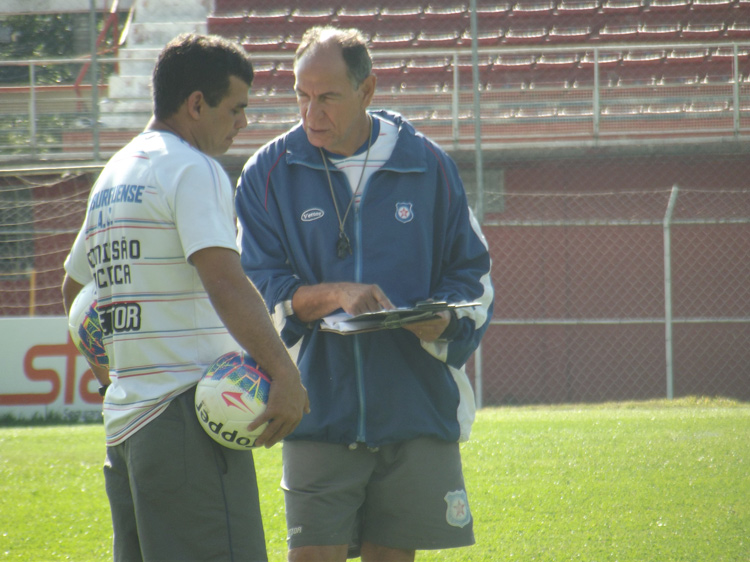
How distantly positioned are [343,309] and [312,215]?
1.07 ft

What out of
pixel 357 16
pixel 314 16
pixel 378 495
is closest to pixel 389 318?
pixel 378 495

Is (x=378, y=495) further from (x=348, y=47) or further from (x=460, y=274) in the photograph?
(x=348, y=47)

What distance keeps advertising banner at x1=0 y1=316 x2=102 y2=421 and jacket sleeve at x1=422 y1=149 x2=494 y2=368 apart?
Result: 23.6 ft

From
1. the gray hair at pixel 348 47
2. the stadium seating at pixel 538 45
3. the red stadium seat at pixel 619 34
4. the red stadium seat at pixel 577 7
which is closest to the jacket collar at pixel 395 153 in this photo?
the gray hair at pixel 348 47

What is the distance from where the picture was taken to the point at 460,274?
8.75ft

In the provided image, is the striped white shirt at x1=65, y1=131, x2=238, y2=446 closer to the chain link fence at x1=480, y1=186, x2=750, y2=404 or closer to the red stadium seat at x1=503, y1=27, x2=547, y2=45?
the chain link fence at x1=480, y1=186, x2=750, y2=404

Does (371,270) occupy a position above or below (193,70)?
below

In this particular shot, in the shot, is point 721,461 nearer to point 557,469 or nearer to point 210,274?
point 557,469

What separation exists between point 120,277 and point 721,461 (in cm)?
445

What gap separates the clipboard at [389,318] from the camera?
2311 mm

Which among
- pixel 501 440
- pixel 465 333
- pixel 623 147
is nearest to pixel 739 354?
pixel 623 147

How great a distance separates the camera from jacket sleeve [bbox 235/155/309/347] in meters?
2.56

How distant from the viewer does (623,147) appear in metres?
11.5

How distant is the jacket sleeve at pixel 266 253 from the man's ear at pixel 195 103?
1.53ft
